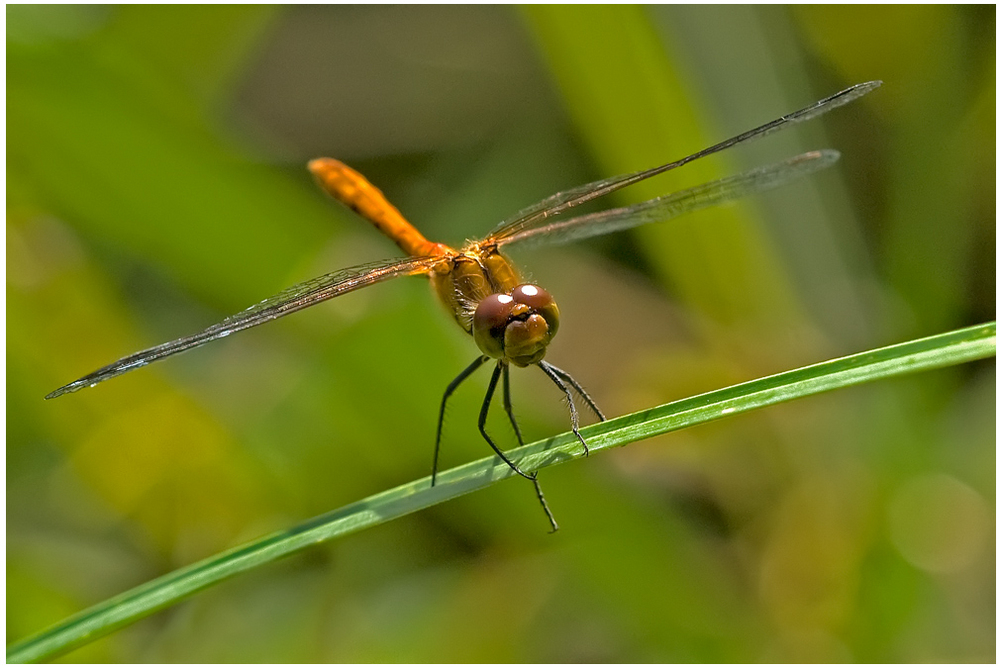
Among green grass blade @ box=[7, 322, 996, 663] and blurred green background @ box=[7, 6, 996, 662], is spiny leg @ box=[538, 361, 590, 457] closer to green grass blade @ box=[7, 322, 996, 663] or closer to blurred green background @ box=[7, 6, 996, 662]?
green grass blade @ box=[7, 322, 996, 663]

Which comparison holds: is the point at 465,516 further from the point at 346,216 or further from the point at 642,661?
the point at 346,216

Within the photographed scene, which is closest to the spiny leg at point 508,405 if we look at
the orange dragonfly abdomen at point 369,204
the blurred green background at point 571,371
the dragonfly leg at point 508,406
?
the dragonfly leg at point 508,406

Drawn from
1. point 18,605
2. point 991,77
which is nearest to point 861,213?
point 991,77

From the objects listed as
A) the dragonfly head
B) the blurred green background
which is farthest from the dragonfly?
the blurred green background

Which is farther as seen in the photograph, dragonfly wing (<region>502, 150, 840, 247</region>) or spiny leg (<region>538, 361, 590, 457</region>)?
dragonfly wing (<region>502, 150, 840, 247</region>)

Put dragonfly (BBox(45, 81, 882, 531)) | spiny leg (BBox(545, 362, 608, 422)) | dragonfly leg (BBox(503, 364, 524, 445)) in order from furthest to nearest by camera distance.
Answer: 1. dragonfly leg (BBox(503, 364, 524, 445))
2. spiny leg (BBox(545, 362, 608, 422))
3. dragonfly (BBox(45, 81, 882, 531))

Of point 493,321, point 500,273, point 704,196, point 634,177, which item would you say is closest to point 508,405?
point 500,273

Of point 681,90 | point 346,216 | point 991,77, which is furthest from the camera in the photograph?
point 346,216
